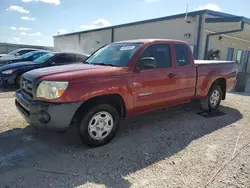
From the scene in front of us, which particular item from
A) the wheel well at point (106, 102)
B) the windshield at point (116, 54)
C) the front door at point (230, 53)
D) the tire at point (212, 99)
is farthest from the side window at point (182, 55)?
the front door at point (230, 53)

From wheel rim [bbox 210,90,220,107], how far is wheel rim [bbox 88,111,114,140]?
11.4 feet

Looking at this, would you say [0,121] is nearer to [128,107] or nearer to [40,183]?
[40,183]

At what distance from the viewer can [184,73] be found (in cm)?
474

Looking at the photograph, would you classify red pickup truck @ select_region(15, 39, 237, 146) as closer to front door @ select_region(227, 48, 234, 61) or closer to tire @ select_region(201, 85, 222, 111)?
tire @ select_region(201, 85, 222, 111)

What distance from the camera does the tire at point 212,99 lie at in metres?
5.70

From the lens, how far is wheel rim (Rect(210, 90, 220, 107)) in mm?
5815

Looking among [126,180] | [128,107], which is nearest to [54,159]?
[126,180]

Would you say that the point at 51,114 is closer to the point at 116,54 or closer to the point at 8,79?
the point at 116,54

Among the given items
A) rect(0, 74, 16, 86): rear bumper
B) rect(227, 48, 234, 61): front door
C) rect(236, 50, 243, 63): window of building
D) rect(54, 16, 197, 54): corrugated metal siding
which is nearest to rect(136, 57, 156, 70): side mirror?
rect(0, 74, 16, 86): rear bumper

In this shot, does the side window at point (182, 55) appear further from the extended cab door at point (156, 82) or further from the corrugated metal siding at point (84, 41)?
the corrugated metal siding at point (84, 41)

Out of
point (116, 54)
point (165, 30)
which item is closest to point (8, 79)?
point (116, 54)

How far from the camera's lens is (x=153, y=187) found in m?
2.59

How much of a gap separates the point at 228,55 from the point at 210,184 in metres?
16.8

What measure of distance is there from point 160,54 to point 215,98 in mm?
2558
